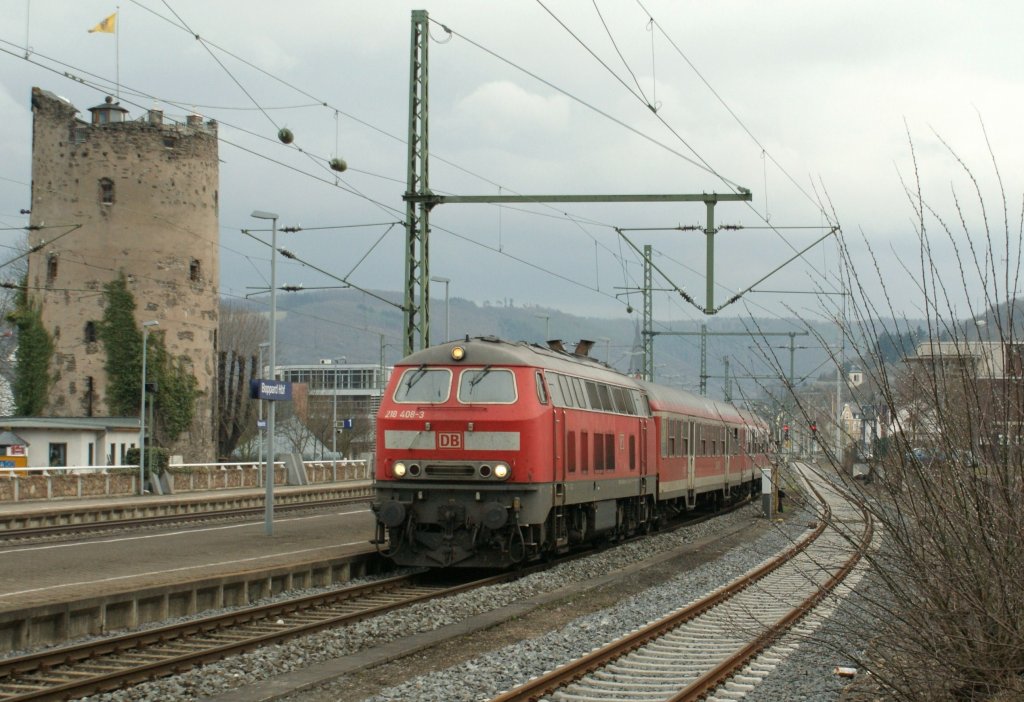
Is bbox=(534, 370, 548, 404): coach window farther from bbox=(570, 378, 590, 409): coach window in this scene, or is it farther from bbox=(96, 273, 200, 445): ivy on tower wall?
bbox=(96, 273, 200, 445): ivy on tower wall

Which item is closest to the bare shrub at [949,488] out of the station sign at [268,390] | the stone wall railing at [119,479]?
the station sign at [268,390]

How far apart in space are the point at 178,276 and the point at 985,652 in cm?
5310

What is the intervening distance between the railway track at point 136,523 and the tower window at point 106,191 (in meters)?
25.6

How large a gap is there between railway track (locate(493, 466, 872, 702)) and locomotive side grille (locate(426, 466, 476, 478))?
4301 mm

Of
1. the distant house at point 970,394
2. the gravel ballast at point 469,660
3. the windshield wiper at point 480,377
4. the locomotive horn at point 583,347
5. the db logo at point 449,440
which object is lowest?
the gravel ballast at point 469,660

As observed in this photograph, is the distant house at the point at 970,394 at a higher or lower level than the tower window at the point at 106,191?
lower

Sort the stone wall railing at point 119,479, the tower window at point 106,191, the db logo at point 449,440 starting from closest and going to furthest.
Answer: the db logo at point 449,440
the stone wall railing at point 119,479
the tower window at point 106,191

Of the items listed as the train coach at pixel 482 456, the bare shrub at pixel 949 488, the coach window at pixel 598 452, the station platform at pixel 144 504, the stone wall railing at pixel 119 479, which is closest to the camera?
the bare shrub at pixel 949 488

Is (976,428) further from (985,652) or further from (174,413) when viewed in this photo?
(174,413)

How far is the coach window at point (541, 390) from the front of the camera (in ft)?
60.8

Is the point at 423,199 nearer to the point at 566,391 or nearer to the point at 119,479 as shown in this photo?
the point at 566,391

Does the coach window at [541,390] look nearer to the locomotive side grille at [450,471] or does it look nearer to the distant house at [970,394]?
the locomotive side grille at [450,471]

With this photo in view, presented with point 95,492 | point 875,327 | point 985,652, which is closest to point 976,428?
point 875,327

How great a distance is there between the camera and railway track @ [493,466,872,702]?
9367mm
